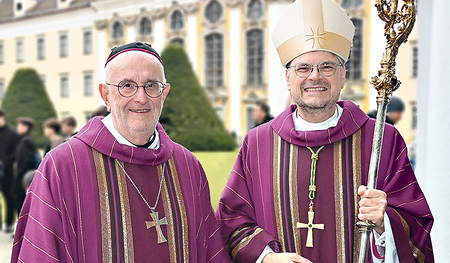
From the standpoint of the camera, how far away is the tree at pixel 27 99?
24969 millimetres

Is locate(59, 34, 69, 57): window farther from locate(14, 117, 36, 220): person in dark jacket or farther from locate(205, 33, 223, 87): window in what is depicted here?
locate(14, 117, 36, 220): person in dark jacket

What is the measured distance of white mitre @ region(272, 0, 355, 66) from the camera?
7.55 ft

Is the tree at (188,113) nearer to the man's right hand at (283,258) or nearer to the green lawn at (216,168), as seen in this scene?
the green lawn at (216,168)

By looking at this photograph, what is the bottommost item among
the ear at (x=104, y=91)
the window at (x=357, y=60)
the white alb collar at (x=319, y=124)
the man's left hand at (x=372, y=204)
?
the man's left hand at (x=372, y=204)

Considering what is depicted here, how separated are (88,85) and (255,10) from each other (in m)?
10.4

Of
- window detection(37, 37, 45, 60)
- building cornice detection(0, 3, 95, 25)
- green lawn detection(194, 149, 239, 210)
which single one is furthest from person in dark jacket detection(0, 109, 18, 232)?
window detection(37, 37, 45, 60)

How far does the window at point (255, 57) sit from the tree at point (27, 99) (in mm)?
10106

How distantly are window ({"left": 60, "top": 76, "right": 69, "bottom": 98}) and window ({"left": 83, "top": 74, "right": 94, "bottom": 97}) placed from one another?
4.86 ft

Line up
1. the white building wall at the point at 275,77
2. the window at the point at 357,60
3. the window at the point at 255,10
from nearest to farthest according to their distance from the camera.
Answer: the window at the point at 357,60, the white building wall at the point at 275,77, the window at the point at 255,10

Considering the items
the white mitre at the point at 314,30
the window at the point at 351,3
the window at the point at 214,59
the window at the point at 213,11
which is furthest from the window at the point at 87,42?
the white mitre at the point at 314,30

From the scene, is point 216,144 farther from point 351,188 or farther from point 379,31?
point 351,188

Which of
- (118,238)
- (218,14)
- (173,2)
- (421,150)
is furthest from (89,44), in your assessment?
(118,238)

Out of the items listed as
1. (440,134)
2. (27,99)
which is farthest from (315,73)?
(27,99)

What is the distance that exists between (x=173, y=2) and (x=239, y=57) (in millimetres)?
4170
